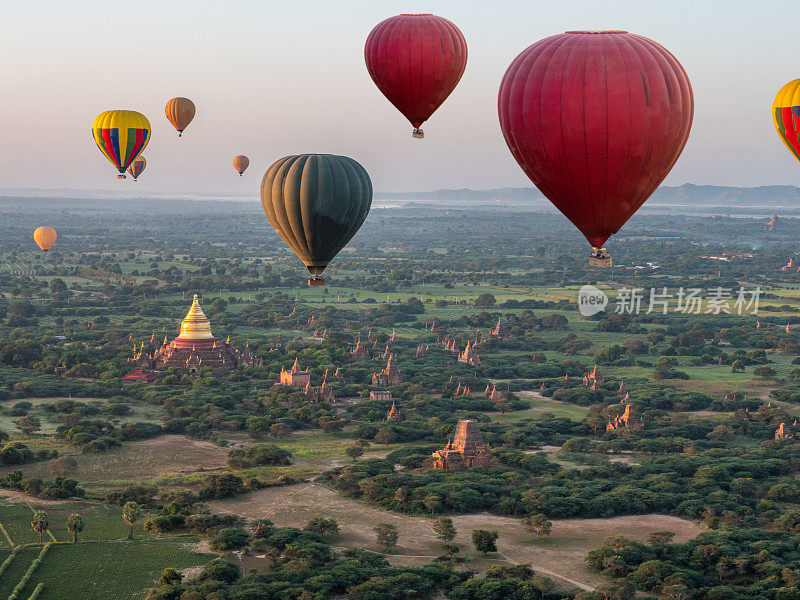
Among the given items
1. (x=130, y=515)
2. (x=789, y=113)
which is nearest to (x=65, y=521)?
(x=130, y=515)

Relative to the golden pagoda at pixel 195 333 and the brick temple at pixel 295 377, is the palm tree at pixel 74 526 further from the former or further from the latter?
the golden pagoda at pixel 195 333

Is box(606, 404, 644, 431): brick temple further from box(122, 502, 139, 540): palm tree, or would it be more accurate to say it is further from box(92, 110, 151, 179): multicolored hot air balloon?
box(92, 110, 151, 179): multicolored hot air balloon

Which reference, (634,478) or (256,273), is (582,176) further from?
(256,273)

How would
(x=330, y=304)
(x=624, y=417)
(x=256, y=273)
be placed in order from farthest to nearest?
(x=256, y=273) < (x=330, y=304) < (x=624, y=417)

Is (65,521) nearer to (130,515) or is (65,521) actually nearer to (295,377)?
(130,515)

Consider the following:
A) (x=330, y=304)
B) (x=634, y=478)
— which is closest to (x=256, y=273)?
(x=330, y=304)

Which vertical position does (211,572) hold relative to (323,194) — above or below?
below
